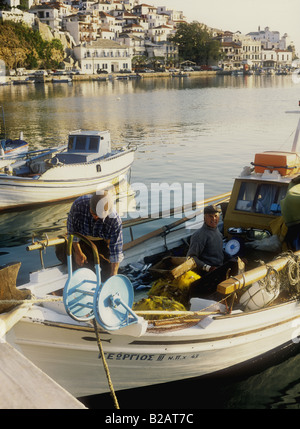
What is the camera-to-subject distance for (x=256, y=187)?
923 centimetres

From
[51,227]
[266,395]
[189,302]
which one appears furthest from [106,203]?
[51,227]

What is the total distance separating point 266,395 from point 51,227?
993 centimetres

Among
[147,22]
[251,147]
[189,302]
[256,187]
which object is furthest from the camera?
[147,22]

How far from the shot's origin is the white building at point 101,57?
432ft

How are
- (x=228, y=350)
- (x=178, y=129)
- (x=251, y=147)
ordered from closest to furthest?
(x=228, y=350) → (x=251, y=147) → (x=178, y=129)

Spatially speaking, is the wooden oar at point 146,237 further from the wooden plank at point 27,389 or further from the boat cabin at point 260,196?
the wooden plank at point 27,389

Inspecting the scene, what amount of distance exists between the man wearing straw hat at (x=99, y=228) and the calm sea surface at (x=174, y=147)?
183 centimetres

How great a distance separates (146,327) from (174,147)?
23.9 metres

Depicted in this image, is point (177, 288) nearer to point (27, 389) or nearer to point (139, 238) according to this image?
point (139, 238)

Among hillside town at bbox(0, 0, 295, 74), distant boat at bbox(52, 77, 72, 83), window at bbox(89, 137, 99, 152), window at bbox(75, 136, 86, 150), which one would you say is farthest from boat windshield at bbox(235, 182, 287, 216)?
hillside town at bbox(0, 0, 295, 74)

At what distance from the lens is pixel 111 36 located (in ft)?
511

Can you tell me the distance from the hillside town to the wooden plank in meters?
131

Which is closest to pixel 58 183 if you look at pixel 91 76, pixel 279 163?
pixel 279 163

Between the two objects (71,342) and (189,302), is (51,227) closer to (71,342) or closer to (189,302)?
(189,302)
